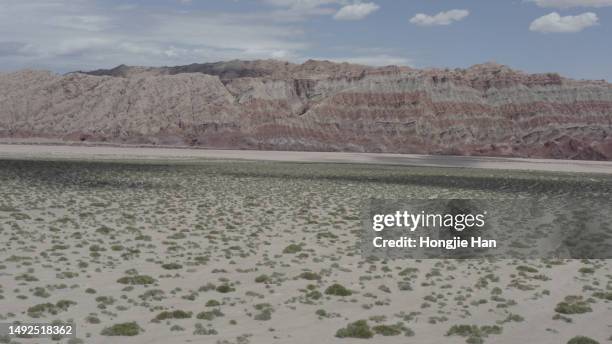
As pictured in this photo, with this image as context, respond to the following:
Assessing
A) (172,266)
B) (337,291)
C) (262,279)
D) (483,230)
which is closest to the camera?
(337,291)

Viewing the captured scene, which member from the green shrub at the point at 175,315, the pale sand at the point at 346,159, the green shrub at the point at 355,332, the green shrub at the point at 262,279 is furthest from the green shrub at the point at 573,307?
the pale sand at the point at 346,159

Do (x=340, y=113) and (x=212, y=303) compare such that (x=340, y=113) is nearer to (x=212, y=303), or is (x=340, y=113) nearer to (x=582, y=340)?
(x=212, y=303)

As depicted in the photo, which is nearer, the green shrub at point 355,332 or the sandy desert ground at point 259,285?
the green shrub at point 355,332

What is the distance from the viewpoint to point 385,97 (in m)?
186

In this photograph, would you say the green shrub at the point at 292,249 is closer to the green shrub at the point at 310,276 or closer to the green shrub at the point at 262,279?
the green shrub at the point at 310,276

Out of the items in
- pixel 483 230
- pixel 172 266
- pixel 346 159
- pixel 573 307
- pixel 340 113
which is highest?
pixel 340 113

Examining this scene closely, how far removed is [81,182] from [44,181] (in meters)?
2.59

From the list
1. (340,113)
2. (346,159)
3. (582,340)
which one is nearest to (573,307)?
(582,340)

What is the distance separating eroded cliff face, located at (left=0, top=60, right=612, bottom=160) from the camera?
548ft

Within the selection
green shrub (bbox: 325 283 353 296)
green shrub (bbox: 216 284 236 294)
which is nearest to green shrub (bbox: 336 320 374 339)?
green shrub (bbox: 325 283 353 296)

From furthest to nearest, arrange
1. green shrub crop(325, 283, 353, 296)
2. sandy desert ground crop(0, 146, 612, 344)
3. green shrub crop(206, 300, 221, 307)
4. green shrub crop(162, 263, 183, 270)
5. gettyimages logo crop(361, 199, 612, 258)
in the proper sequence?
gettyimages logo crop(361, 199, 612, 258) < green shrub crop(162, 263, 183, 270) < green shrub crop(325, 283, 353, 296) < green shrub crop(206, 300, 221, 307) < sandy desert ground crop(0, 146, 612, 344)

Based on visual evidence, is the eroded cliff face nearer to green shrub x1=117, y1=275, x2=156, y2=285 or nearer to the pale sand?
the pale sand

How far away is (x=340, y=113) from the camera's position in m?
183

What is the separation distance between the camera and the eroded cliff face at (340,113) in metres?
167
